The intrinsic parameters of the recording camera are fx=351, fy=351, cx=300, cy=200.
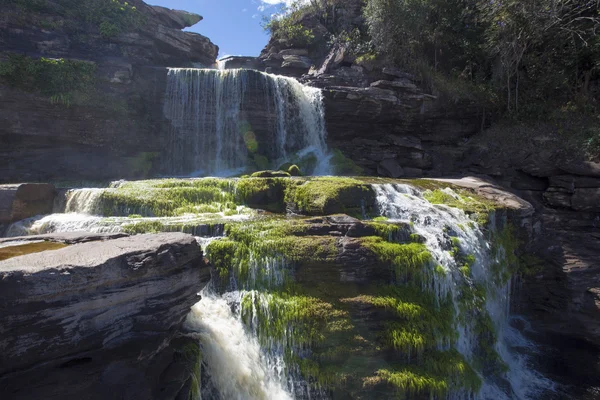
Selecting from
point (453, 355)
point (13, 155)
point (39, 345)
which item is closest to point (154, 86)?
point (13, 155)

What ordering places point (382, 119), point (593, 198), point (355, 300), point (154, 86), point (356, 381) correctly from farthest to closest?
1. point (382, 119)
2. point (154, 86)
3. point (593, 198)
4. point (355, 300)
5. point (356, 381)

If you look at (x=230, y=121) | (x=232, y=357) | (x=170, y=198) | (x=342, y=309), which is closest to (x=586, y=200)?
(x=342, y=309)

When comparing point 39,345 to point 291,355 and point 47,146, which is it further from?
point 47,146

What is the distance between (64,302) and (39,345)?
509 millimetres

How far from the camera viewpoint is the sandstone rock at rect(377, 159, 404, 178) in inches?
691

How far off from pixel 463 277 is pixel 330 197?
3767 millimetres

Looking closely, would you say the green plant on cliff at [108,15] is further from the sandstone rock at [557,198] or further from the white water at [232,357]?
the sandstone rock at [557,198]

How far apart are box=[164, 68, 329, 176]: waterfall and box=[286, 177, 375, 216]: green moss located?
6.91 metres

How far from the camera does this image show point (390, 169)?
1764 centimetres

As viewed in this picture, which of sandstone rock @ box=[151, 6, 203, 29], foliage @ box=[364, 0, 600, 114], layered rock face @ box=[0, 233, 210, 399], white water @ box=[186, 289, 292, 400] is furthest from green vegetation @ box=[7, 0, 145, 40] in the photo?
white water @ box=[186, 289, 292, 400]

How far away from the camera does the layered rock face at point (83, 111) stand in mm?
14617

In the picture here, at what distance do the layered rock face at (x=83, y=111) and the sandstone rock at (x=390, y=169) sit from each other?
11.0 m

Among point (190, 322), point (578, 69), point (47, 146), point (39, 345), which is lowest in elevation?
point (190, 322)

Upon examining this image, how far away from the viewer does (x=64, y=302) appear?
4.18 m
